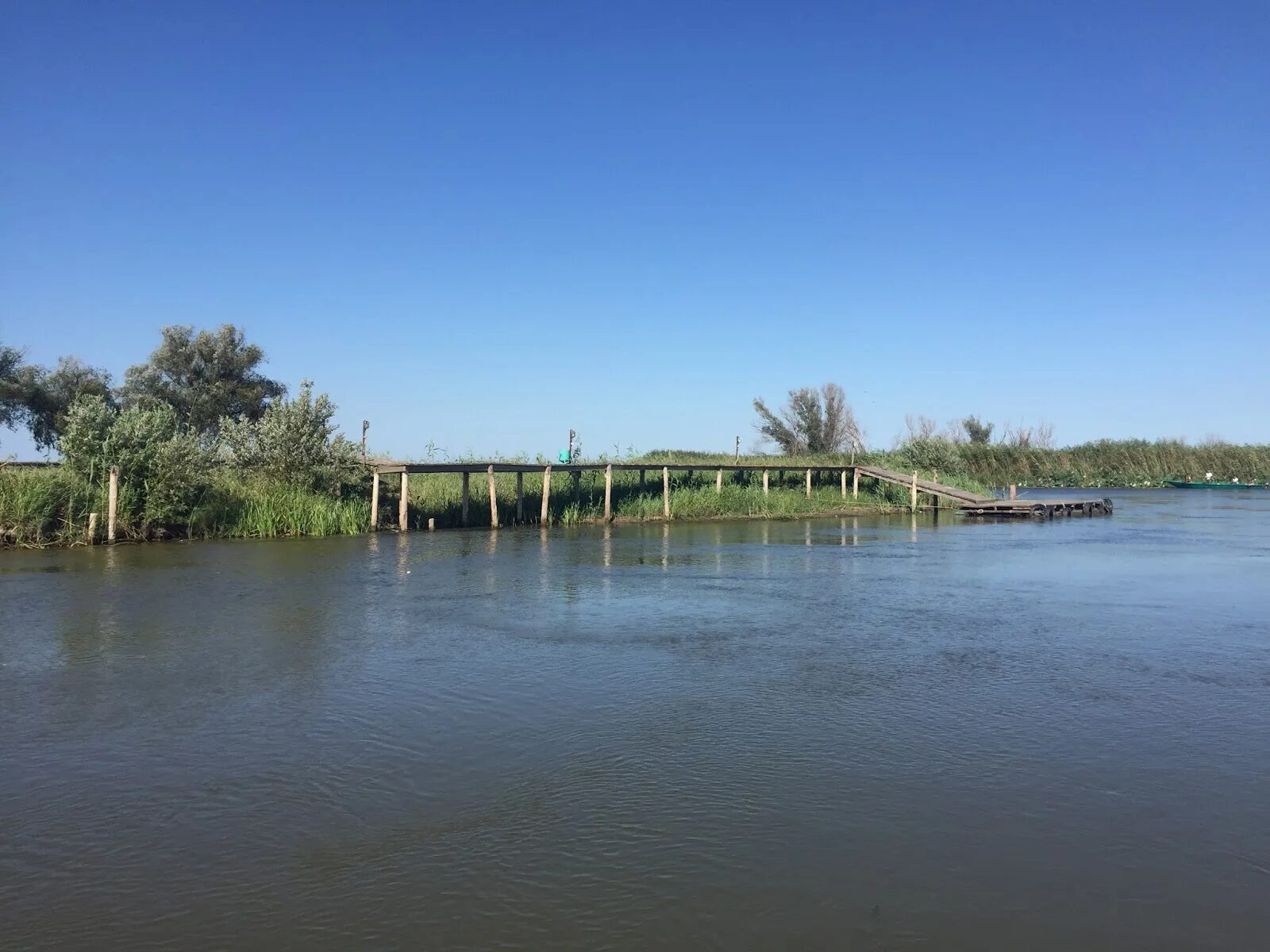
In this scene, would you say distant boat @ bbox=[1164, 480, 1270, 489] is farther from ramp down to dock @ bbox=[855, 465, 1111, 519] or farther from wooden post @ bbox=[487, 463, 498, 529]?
wooden post @ bbox=[487, 463, 498, 529]

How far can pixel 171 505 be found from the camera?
23.0 meters

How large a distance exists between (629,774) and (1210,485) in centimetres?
7045

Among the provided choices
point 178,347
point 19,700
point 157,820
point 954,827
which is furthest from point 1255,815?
point 178,347

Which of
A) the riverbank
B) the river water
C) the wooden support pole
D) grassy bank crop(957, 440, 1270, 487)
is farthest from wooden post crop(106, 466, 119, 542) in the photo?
grassy bank crop(957, 440, 1270, 487)

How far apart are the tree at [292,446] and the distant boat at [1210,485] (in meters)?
60.5

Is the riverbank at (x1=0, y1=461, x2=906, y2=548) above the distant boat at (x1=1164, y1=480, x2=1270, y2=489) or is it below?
below

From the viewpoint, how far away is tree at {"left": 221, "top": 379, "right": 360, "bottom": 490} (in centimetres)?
2645

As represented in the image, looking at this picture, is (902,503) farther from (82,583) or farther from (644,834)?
(644,834)

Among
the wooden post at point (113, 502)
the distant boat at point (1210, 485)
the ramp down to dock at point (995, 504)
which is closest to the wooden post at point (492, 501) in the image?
the wooden post at point (113, 502)

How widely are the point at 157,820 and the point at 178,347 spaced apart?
43623mm

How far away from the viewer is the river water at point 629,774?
4.61 meters

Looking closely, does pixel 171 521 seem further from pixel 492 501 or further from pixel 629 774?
pixel 629 774

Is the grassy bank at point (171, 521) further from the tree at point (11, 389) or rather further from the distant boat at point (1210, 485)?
the distant boat at point (1210, 485)

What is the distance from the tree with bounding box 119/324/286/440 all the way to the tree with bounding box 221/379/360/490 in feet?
59.9
